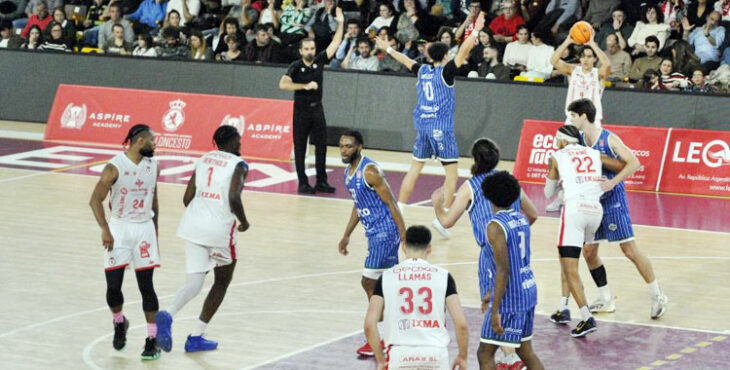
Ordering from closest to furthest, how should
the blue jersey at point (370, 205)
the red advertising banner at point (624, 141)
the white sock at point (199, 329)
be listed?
the white sock at point (199, 329)
the blue jersey at point (370, 205)
the red advertising banner at point (624, 141)

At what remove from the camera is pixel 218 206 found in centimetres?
931

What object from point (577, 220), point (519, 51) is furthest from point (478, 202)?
point (519, 51)

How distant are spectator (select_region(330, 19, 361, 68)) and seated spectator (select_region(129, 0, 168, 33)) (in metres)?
4.65

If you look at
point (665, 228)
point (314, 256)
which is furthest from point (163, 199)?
point (665, 228)

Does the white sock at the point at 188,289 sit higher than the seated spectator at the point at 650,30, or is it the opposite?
the seated spectator at the point at 650,30

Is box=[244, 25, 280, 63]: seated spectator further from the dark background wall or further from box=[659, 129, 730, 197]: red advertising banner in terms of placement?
box=[659, 129, 730, 197]: red advertising banner

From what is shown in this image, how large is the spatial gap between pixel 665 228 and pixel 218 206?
27.2 feet

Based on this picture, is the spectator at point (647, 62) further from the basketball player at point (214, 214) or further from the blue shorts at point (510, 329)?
the blue shorts at point (510, 329)

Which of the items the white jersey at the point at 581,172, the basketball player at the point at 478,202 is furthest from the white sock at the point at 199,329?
the white jersey at the point at 581,172

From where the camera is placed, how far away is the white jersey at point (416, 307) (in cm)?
689

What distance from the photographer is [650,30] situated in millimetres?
22094

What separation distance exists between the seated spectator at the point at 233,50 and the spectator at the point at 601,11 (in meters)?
6.57

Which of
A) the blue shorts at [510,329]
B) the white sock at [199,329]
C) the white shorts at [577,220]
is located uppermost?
the white shorts at [577,220]

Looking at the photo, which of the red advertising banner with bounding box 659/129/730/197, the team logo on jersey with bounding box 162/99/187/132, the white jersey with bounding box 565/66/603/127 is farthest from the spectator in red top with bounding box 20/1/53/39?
the red advertising banner with bounding box 659/129/730/197
